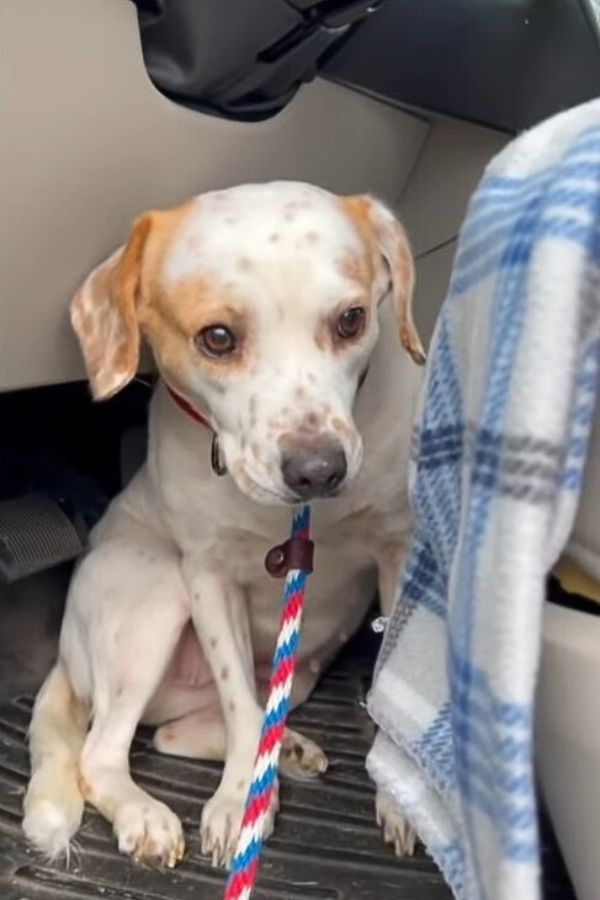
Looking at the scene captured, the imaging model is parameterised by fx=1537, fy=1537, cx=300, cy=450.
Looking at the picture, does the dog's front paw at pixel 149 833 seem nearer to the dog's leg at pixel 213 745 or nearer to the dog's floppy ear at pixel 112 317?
the dog's leg at pixel 213 745

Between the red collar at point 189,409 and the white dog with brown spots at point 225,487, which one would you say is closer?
the white dog with brown spots at point 225,487

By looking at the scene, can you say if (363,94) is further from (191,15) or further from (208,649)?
(208,649)

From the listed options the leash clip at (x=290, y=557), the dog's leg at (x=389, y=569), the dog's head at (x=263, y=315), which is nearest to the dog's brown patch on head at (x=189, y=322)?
the dog's head at (x=263, y=315)

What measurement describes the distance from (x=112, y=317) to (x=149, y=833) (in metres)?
0.40

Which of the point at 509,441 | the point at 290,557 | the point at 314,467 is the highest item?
the point at 509,441

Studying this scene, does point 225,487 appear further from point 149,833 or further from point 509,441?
point 509,441

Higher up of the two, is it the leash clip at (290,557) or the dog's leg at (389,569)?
Answer: the leash clip at (290,557)

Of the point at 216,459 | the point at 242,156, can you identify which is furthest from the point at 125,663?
the point at 242,156

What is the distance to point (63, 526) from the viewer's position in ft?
4.85

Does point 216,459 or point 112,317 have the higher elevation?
point 112,317

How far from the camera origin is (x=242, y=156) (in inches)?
49.1

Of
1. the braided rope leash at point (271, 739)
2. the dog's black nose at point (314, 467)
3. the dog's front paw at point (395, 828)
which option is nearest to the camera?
the braided rope leash at point (271, 739)

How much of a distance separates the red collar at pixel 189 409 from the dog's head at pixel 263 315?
29 mm

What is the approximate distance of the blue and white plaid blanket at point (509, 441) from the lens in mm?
672
